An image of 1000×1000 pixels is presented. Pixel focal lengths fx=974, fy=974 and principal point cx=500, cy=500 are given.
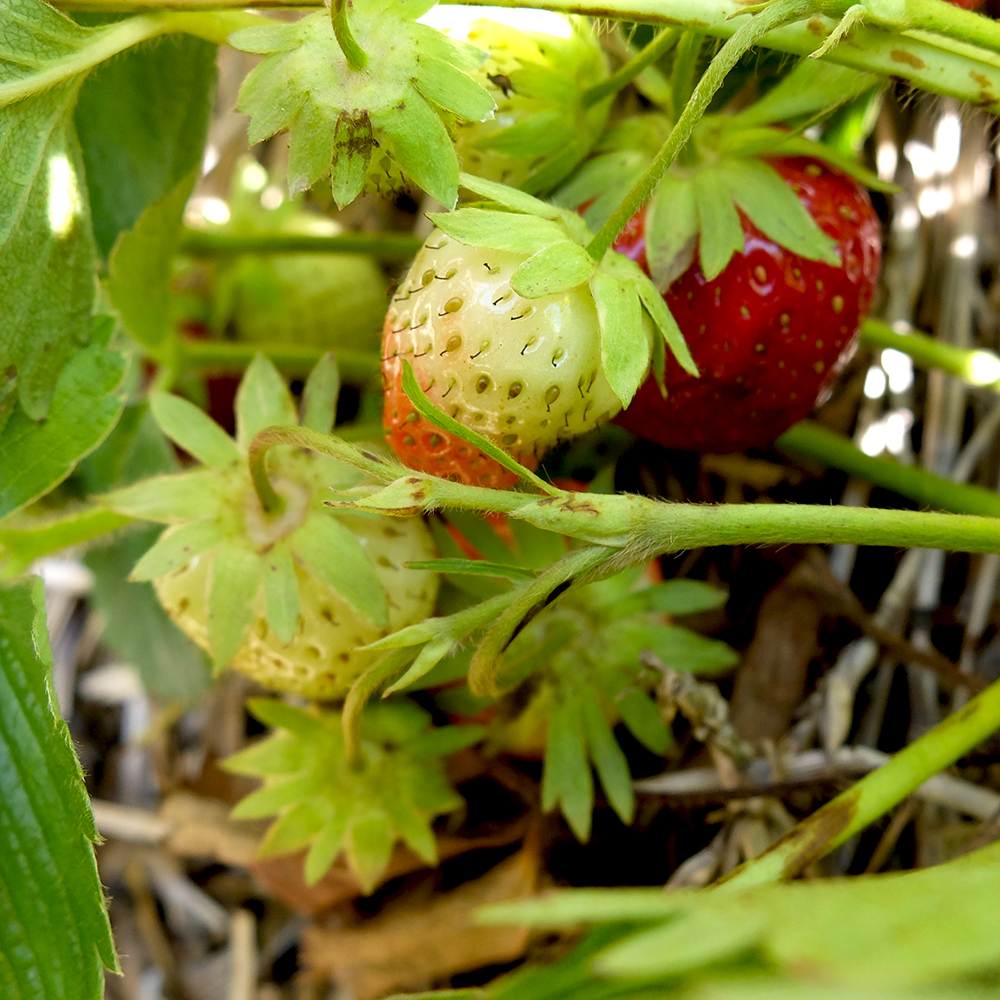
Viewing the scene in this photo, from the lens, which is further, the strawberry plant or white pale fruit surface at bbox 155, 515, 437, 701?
white pale fruit surface at bbox 155, 515, 437, 701

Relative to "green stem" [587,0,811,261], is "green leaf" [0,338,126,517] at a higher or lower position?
lower

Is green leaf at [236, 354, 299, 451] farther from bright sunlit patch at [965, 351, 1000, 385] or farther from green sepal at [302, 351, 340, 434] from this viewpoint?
bright sunlit patch at [965, 351, 1000, 385]

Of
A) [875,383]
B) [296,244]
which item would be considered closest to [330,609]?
[296,244]

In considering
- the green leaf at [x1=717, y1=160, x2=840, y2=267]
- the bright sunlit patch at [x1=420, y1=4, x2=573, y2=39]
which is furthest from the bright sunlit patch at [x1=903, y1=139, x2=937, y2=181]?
the bright sunlit patch at [x1=420, y1=4, x2=573, y2=39]

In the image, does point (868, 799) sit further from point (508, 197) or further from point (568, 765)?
point (508, 197)

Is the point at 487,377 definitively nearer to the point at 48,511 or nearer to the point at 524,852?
the point at 524,852

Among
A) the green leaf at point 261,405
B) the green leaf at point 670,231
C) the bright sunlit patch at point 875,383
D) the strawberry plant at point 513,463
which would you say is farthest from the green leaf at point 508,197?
the bright sunlit patch at point 875,383
